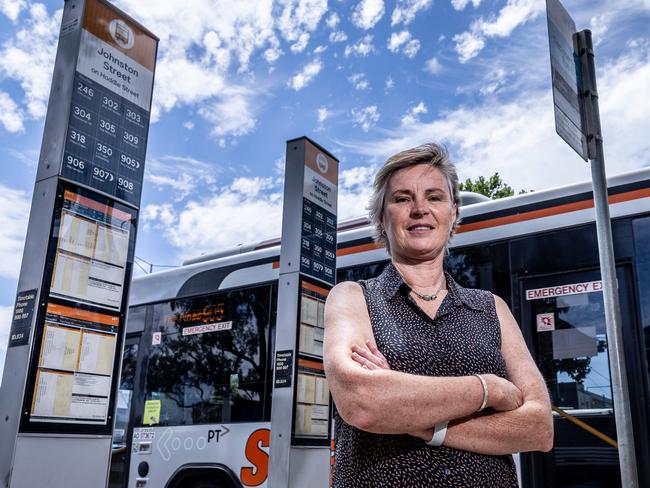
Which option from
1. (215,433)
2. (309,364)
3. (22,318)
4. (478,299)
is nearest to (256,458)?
(215,433)

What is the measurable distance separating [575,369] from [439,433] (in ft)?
12.2

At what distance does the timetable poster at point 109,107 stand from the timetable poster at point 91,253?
134mm

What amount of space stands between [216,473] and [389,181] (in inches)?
204

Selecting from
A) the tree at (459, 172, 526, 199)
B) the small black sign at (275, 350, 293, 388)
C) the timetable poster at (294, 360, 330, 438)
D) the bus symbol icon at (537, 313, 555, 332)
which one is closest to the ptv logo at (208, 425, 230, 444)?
the timetable poster at (294, 360, 330, 438)

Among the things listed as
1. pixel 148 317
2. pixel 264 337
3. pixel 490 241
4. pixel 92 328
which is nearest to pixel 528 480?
pixel 490 241

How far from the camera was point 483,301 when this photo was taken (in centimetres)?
178

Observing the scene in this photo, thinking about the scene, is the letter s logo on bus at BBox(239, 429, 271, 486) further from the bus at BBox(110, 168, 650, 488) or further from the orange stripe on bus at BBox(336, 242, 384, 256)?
the orange stripe on bus at BBox(336, 242, 384, 256)

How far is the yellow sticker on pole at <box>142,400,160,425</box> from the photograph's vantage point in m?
6.91

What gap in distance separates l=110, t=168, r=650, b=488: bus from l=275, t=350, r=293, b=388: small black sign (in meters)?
0.77

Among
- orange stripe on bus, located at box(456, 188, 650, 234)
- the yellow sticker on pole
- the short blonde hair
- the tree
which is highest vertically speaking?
the tree

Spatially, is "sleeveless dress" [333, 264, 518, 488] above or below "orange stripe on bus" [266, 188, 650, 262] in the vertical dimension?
below

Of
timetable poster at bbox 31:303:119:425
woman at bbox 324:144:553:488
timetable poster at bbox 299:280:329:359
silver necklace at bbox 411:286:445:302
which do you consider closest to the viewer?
woman at bbox 324:144:553:488

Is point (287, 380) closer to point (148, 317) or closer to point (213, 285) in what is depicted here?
point (213, 285)

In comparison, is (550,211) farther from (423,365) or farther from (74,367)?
(423,365)
